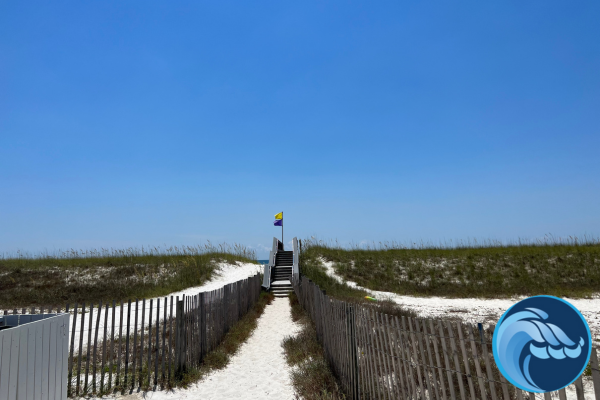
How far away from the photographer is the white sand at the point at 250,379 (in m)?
6.36

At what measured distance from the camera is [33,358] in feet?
12.9

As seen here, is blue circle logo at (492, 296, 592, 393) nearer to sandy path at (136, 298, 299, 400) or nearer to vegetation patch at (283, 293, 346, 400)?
vegetation patch at (283, 293, 346, 400)

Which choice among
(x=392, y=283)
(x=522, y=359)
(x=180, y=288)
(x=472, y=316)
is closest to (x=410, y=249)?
(x=392, y=283)

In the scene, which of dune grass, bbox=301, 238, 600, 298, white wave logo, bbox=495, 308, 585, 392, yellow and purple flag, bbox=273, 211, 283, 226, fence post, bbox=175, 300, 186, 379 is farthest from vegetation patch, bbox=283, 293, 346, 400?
yellow and purple flag, bbox=273, 211, 283, 226

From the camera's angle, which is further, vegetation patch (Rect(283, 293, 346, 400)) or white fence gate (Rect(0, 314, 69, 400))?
vegetation patch (Rect(283, 293, 346, 400))

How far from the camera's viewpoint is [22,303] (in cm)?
1752

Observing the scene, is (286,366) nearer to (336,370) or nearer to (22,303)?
(336,370)

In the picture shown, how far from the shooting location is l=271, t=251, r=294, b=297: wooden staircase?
21.7 meters

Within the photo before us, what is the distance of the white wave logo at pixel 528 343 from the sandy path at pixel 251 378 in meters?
5.50

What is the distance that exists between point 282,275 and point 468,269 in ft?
40.7

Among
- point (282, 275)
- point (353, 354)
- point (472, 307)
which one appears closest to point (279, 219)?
point (282, 275)

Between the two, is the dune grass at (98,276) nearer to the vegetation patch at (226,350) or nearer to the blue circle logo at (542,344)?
the vegetation patch at (226,350)

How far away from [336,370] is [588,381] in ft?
14.7

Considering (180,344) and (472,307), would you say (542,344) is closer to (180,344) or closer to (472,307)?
(180,344)
